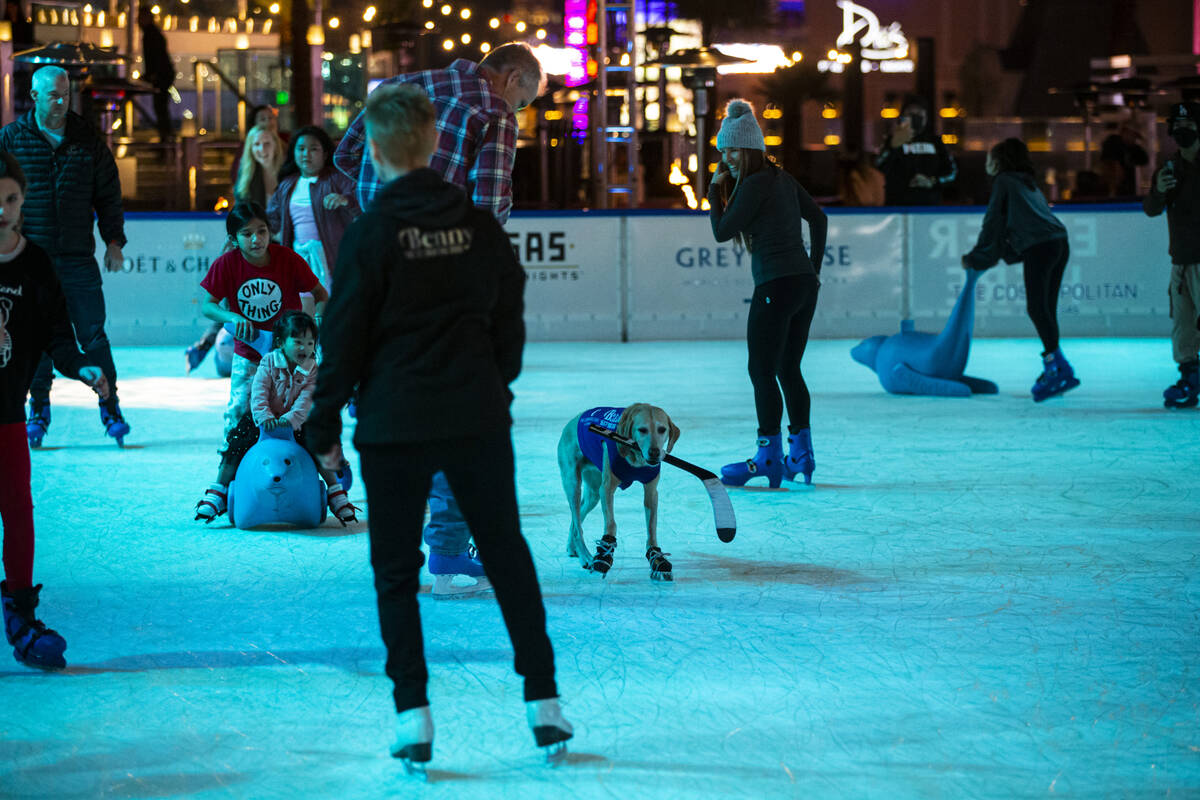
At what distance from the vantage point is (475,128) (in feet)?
14.7

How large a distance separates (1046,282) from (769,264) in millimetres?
3740

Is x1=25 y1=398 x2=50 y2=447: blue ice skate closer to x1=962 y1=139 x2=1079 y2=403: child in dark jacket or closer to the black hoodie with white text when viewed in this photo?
the black hoodie with white text

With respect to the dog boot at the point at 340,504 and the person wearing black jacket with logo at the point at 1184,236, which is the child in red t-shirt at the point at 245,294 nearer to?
the dog boot at the point at 340,504

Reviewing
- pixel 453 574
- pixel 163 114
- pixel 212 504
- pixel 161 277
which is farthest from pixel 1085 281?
pixel 163 114

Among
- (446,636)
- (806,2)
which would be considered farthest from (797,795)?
(806,2)

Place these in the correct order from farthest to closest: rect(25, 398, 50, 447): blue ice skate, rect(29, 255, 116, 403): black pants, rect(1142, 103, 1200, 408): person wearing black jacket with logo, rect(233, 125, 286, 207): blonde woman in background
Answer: rect(1142, 103, 1200, 408): person wearing black jacket with logo → rect(233, 125, 286, 207): blonde woman in background → rect(25, 398, 50, 447): blue ice skate → rect(29, 255, 116, 403): black pants

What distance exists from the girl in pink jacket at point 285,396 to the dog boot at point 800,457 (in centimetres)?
200

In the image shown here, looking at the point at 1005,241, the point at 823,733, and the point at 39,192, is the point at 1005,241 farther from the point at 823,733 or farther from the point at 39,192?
the point at 823,733

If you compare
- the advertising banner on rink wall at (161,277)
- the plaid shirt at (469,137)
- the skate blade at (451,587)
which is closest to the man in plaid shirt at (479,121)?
the plaid shirt at (469,137)

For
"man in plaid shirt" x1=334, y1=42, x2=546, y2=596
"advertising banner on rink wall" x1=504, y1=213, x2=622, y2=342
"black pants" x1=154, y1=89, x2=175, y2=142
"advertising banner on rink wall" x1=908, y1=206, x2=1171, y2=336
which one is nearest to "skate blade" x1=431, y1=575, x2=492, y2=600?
"man in plaid shirt" x1=334, y1=42, x2=546, y2=596

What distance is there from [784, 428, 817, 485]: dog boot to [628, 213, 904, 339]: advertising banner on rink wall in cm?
705

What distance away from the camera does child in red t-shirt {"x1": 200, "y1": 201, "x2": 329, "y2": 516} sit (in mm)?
5996

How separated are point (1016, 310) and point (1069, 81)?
1266cm

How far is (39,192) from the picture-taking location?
7.55 meters
